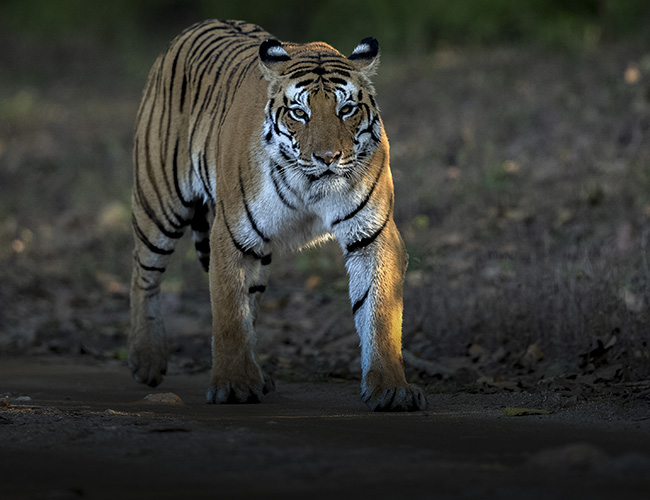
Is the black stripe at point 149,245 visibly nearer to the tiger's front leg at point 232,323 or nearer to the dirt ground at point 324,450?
the tiger's front leg at point 232,323

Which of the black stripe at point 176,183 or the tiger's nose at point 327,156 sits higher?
the black stripe at point 176,183

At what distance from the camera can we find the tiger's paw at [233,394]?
13.9 feet

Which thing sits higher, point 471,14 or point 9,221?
point 471,14

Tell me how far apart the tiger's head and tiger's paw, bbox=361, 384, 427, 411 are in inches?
38.1

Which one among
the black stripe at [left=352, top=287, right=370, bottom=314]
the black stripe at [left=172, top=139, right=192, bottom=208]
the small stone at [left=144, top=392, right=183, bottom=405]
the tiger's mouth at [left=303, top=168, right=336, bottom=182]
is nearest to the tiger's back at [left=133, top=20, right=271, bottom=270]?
the black stripe at [left=172, top=139, right=192, bottom=208]

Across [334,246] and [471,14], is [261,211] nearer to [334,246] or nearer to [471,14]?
[334,246]

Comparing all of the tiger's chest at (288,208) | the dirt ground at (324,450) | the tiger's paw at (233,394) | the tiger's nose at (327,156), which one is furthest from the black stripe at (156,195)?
the tiger's nose at (327,156)

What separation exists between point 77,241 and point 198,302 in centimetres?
250

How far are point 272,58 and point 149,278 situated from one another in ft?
6.12

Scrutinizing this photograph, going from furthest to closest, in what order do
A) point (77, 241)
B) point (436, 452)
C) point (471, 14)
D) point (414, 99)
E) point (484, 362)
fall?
point (471, 14) → point (414, 99) → point (77, 241) → point (484, 362) → point (436, 452)

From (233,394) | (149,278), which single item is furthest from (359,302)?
A: (149,278)

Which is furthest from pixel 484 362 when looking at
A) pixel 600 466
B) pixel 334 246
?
pixel 334 246

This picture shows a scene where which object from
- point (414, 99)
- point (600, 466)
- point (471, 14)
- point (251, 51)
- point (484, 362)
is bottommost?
point (600, 466)

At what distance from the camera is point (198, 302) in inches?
298
